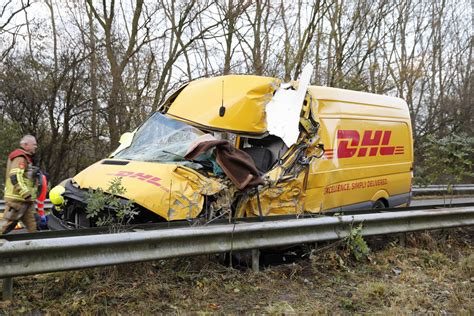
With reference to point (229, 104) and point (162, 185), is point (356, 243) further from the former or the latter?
point (229, 104)

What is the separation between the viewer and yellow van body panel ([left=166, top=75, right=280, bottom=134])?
572 cm

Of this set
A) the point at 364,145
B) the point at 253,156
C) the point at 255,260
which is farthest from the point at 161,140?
the point at 364,145

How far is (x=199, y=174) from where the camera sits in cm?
474

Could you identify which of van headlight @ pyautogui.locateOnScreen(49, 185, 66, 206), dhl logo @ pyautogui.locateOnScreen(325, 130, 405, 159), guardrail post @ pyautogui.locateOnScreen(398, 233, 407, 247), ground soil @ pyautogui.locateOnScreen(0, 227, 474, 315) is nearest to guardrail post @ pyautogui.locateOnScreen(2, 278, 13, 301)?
ground soil @ pyautogui.locateOnScreen(0, 227, 474, 315)

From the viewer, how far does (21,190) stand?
17.3 feet

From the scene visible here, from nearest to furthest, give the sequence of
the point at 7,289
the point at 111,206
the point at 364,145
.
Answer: the point at 7,289, the point at 111,206, the point at 364,145

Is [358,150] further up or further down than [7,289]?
further up

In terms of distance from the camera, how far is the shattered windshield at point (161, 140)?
536cm

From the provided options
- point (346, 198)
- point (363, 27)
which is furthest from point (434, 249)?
point (363, 27)

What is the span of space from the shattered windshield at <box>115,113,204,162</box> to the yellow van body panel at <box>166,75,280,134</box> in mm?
162

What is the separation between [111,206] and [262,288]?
Answer: 1639mm

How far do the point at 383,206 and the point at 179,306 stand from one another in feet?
14.8

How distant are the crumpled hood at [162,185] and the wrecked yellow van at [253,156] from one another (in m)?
0.01

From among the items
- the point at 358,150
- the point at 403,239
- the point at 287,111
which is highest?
the point at 287,111
